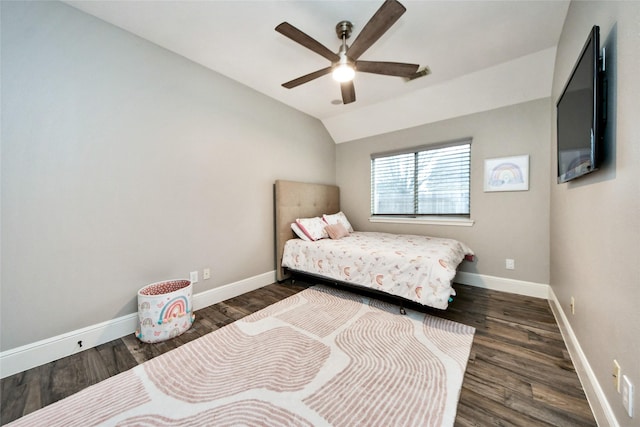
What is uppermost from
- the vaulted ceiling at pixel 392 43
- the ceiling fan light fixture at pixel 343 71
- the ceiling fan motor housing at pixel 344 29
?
the vaulted ceiling at pixel 392 43

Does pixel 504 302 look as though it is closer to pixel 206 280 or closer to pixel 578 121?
pixel 578 121

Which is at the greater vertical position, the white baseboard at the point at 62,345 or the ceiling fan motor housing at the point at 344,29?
the ceiling fan motor housing at the point at 344,29

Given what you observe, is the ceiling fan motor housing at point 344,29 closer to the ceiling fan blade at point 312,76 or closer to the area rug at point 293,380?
the ceiling fan blade at point 312,76

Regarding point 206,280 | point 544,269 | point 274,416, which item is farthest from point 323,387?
point 544,269

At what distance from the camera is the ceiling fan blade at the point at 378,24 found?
1354mm

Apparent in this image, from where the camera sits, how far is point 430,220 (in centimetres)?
330

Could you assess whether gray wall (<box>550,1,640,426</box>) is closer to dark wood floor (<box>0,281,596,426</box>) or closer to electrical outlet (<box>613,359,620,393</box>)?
electrical outlet (<box>613,359,620,393</box>)

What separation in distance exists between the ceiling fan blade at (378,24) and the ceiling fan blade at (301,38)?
17cm

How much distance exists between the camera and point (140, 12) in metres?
Result: 1.76

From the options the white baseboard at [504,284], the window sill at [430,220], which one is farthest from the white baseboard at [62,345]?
the white baseboard at [504,284]

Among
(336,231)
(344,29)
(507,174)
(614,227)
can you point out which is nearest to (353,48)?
(344,29)

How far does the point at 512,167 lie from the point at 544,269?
1.22 meters

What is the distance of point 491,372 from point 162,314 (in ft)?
7.93

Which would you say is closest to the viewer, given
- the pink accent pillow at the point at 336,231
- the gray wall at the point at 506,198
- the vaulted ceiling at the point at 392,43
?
the vaulted ceiling at the point at 392,43
